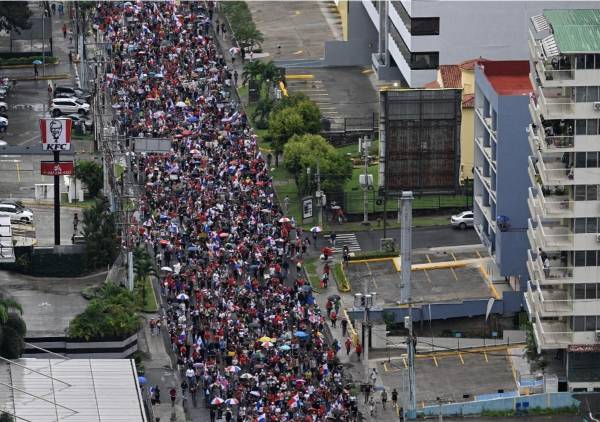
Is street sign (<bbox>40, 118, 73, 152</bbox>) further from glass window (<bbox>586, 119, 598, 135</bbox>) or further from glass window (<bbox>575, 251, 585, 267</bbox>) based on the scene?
glass window (<bbox>586, 119, 598, 135</bbox>)

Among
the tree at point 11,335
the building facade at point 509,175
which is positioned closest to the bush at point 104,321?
the tree at point 11,335

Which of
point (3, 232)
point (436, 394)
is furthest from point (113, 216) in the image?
point (436, 394)

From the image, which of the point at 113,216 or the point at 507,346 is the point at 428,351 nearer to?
the point at 507,346

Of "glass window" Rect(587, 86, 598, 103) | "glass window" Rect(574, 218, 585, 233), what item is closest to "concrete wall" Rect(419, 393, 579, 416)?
"glass window" Rect(574, 218, 585, 233)

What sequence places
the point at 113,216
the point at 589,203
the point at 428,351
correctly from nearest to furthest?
the point at 589,203 < the point at 428,351 < the point at 113,216

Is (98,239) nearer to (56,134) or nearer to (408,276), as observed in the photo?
Answer: (56,134)

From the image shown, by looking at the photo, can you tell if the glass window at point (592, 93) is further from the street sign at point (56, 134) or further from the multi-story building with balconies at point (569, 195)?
the street sign at point (56, 134)
